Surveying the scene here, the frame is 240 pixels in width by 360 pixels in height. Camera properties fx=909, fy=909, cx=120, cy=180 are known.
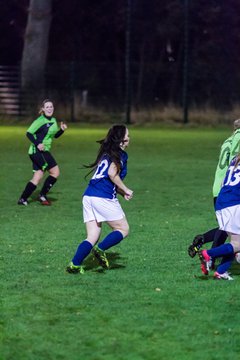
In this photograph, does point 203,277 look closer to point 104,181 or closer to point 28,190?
point 104,181

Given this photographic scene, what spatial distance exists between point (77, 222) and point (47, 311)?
16.6 ft

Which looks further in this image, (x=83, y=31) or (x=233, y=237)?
(x=83, y=31)

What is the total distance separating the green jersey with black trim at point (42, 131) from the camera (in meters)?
14.0

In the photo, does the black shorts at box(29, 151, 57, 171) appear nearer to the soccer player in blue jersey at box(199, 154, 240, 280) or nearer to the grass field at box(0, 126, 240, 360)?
the grass field at box(0, 126, 240, 360)

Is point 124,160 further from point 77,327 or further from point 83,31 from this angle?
point 83,31

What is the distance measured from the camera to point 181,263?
930 cm

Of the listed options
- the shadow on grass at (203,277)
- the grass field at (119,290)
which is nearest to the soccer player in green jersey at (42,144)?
the grass field at (119,290)

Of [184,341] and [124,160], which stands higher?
[124,160]

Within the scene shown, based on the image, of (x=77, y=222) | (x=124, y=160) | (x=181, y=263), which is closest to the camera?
(x=124, y=160)

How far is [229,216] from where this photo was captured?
826cm

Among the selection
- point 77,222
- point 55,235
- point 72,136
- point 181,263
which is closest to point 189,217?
point 77,222

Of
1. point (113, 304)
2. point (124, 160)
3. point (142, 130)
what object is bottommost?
point (142, 130)

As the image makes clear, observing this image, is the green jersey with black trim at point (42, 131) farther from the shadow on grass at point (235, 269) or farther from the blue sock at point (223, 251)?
the blue sock at point (223, 251)

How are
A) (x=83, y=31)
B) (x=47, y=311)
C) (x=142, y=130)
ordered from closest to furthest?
(x=47, y=311)
(x=142, y=130)
(x=83, y=31)
